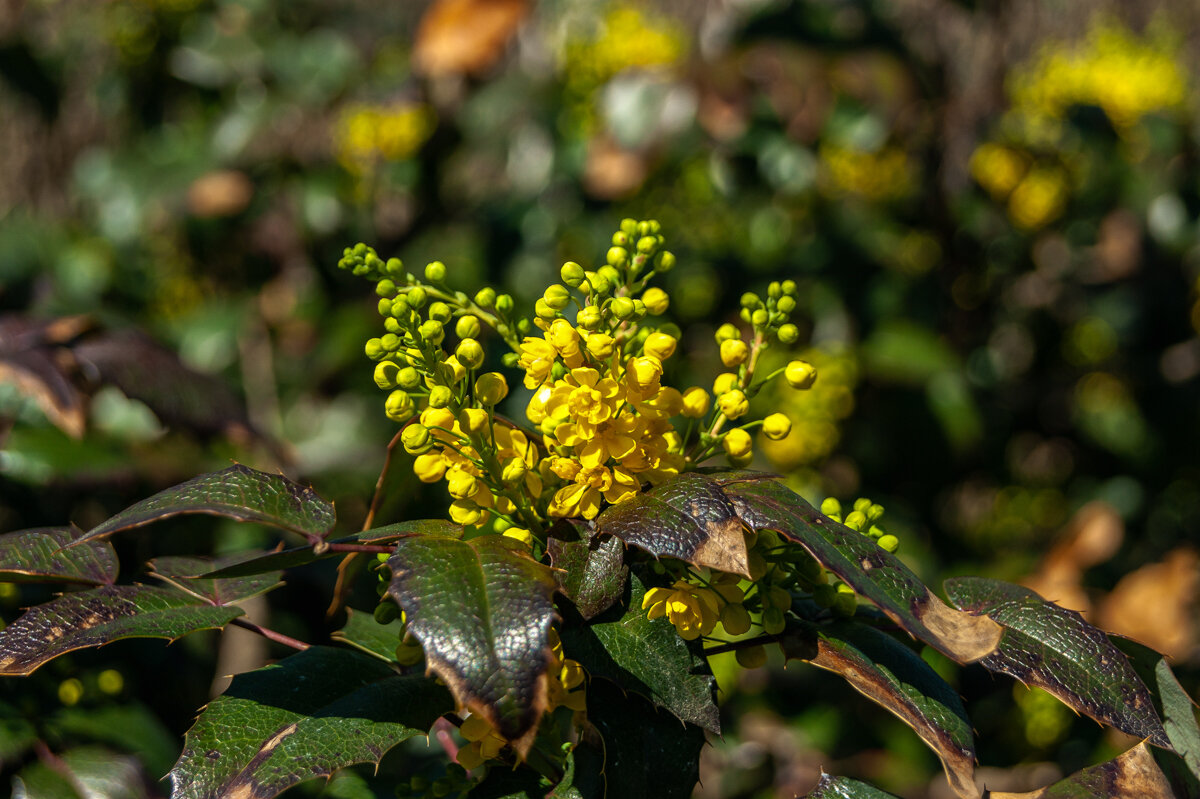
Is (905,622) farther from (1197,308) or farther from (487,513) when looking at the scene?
(1197,308)

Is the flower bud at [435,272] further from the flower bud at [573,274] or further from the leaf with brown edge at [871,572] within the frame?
the leaf with brown edge at [871,572]

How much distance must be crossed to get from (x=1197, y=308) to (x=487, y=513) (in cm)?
235

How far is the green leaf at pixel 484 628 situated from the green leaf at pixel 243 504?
3.1 inches

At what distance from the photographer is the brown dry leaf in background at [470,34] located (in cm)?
216

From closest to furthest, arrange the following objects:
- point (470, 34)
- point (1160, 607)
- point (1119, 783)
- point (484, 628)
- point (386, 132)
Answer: point (484, 628) → point (1119, 783) → point (1160, 607) → point (470, 34) → point (386, 132)

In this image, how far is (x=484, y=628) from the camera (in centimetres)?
52

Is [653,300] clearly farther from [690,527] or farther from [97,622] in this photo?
[97,622]

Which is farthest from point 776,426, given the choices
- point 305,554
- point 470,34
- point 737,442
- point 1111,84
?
point 1111,84

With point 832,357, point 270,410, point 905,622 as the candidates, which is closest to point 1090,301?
point 832,357

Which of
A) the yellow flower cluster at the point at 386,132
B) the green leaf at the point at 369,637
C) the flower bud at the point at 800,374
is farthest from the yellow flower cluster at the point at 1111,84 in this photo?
the green leaf at the point at 369,637

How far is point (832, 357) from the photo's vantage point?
6.57ft

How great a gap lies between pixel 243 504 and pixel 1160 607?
6.46 feet

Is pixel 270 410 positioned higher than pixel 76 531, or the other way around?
pixel 76 531

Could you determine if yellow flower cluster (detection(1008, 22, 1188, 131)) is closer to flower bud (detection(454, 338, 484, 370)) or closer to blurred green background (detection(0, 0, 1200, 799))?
blurred green background (detection(0, 0, 1200, 799))
